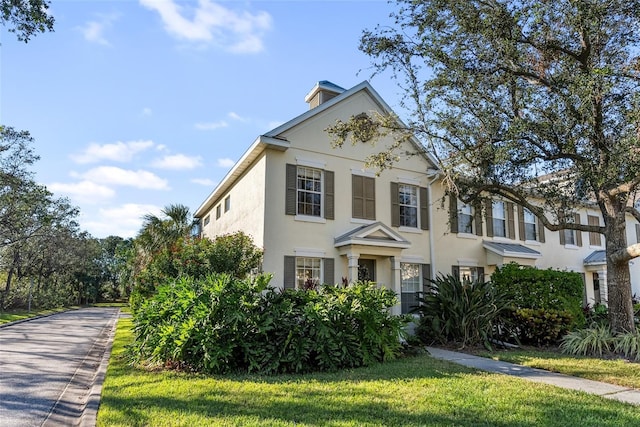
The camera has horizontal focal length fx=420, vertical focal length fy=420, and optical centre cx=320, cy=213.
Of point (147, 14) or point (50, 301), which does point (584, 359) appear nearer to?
point (147, 14)

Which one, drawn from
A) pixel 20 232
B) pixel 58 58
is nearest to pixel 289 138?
pixel 58 58

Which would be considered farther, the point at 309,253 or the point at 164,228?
the point at 164,228

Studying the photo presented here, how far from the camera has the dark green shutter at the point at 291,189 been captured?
13.1 metres

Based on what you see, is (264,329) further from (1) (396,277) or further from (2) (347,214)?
(1) (396,277)

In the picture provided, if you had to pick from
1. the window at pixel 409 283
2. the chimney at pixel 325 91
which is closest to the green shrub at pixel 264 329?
the window at pixel 409 283

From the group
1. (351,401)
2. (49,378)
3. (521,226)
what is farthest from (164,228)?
(351,401)

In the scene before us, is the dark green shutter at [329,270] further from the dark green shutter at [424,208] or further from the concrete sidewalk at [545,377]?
the concrete sidewalk at [545,377]

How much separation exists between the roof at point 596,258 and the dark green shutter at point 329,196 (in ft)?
48.5

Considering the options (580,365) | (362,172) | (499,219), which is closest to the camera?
(580,365)

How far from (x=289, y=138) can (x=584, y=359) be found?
9704 mm

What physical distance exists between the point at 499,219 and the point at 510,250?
1831mm

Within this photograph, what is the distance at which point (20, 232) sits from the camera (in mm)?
24891

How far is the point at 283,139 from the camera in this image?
43.1ft

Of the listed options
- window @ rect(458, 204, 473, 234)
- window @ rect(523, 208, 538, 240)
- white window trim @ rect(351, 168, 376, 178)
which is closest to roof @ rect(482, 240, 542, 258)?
window @ rect(458, 204, 473, 234)
